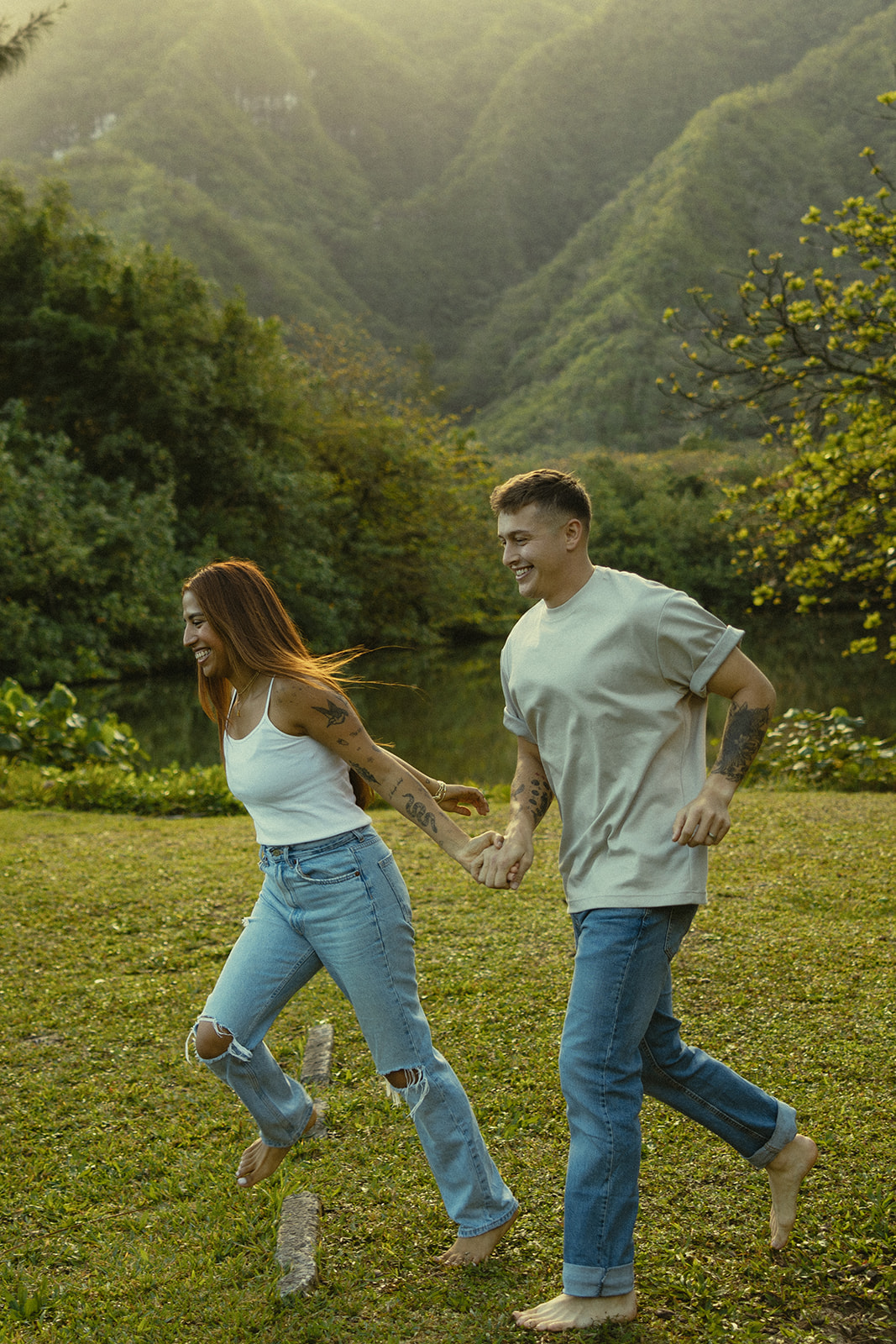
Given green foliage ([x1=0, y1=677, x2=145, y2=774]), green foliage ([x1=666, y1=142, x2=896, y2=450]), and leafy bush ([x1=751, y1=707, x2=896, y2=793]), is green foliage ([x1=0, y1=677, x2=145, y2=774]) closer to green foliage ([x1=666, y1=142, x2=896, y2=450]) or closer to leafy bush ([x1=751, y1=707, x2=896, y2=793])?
leafy bush ([x1=751, y1=707, x2=896, y2=793])

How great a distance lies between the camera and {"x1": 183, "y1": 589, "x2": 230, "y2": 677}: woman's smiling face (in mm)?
3244

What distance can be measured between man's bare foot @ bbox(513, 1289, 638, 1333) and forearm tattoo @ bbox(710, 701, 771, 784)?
1380 mm

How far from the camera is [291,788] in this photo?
3.08 m

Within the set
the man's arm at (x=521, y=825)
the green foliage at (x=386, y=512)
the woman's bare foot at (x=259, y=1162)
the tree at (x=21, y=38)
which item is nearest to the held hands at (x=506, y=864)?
the man's arm at (x=521, y=825)

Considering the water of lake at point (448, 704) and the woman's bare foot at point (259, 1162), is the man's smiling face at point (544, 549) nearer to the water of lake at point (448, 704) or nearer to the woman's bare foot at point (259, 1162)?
the woman's bare foot at point (259, 1162)

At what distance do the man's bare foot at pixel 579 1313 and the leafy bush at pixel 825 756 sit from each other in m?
8.64

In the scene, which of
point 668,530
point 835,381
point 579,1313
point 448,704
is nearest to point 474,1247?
point 579,1313

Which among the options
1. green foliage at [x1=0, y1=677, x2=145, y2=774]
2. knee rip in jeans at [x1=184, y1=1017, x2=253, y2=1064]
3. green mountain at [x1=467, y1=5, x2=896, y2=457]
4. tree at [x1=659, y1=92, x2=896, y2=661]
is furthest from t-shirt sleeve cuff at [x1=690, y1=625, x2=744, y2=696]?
green mountain at [x1=467, y1=5, x2=896, y2=457]

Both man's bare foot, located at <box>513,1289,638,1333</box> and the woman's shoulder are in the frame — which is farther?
the woman's shoulder

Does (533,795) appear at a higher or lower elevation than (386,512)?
lower

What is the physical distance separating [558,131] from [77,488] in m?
122

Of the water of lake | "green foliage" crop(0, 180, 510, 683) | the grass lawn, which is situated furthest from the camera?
"green foliage" crop(0, 180, 510, 683)

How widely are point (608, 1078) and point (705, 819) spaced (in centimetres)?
70

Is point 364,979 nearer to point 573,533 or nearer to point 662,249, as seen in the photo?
point 573,533
